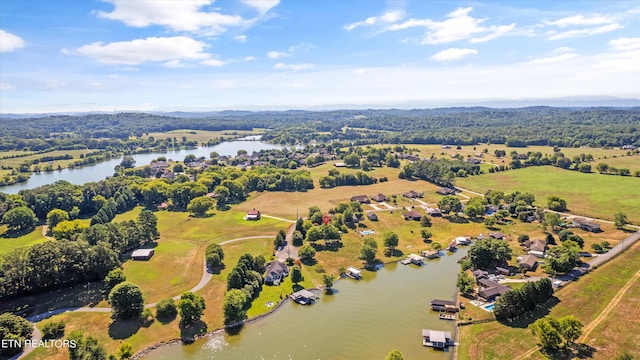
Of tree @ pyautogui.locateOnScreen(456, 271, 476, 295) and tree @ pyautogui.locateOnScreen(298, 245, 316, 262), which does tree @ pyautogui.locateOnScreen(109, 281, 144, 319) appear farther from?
tree @ pyautogui.locateOnScreen(456, 271, 476, 295)

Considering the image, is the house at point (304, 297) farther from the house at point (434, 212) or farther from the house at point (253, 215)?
the house at point (434, 212)

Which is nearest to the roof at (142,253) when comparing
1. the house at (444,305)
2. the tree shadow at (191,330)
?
the tree shadow at (191,330)

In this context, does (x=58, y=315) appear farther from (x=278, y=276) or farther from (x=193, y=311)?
(x=278, y=276)

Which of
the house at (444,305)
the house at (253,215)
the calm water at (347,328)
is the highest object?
the house at (253,215)

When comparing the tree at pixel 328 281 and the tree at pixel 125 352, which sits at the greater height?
the tree at pixel 125 352

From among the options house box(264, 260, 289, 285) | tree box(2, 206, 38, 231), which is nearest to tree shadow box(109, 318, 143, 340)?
house box(264, 260, 289, 285)

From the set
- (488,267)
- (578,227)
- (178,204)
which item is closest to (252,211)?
(178,204)
